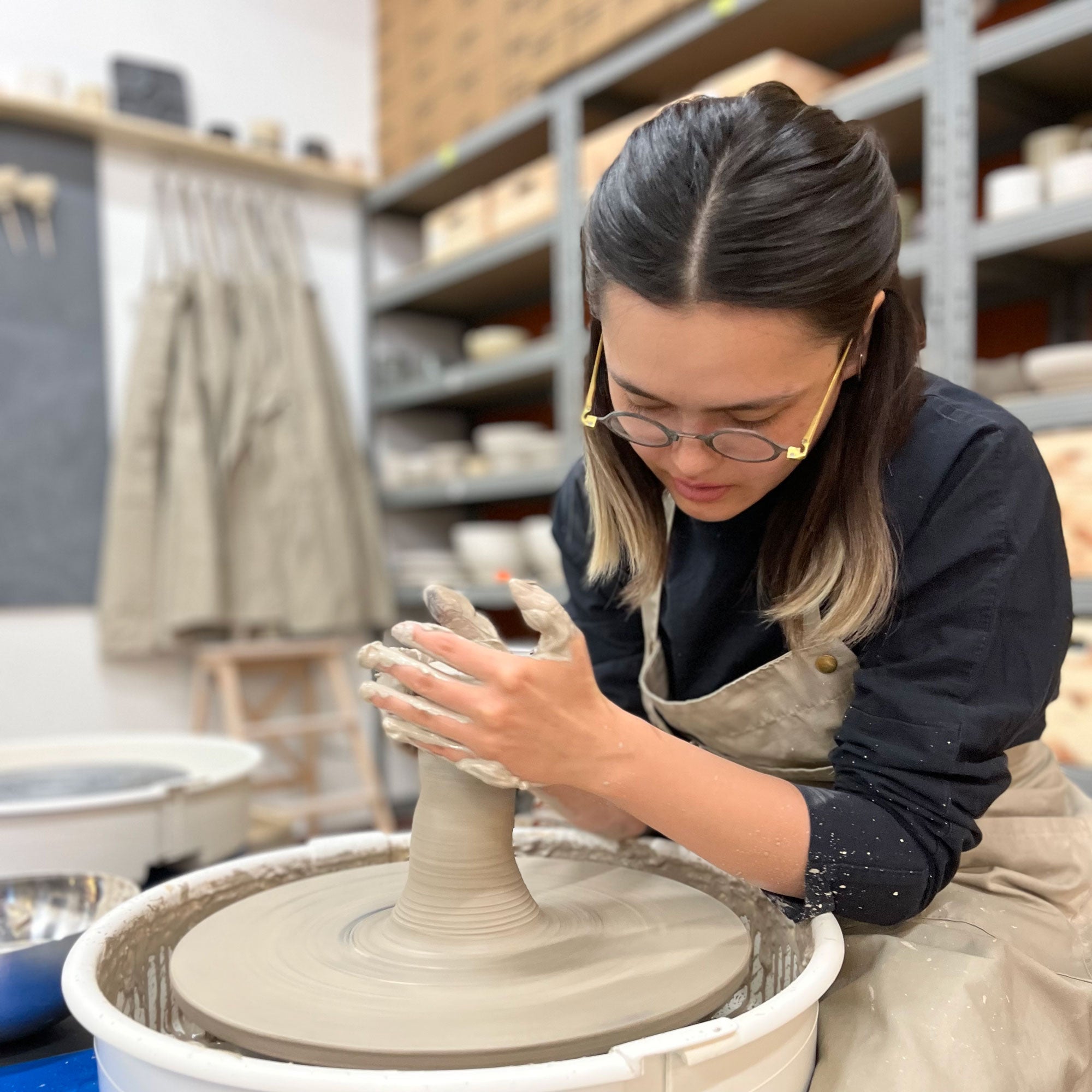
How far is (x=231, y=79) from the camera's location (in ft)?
11.2

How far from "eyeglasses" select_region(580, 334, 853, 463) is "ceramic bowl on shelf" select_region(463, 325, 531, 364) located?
230 centimetres

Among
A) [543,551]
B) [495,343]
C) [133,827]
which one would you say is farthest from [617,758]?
[495,343]

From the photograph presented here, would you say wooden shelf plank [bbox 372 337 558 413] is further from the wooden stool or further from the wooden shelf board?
the wooden stool

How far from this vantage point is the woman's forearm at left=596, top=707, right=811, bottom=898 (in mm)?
750

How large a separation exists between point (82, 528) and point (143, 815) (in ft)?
6.33

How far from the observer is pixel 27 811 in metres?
1.28

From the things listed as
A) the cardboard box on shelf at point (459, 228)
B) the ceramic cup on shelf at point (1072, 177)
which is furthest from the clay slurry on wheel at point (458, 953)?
the cardboard box on shelf at point (459, 228)

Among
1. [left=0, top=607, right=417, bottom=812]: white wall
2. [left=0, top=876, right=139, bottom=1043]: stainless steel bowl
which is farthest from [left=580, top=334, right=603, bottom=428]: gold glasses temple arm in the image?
[left=0, top=607, right=417, bottom=812]: white wall

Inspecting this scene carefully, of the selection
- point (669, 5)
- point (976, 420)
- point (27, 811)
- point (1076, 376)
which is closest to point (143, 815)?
point (27, 811)

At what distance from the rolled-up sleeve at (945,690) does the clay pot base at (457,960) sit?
13 cm

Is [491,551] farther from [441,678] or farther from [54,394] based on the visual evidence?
[441,678]

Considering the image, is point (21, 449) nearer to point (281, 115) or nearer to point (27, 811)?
point (281, 115)

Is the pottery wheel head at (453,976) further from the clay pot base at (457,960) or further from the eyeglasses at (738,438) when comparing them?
the eyeglasses at (738,438)

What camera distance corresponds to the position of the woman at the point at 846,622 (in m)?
0.76
